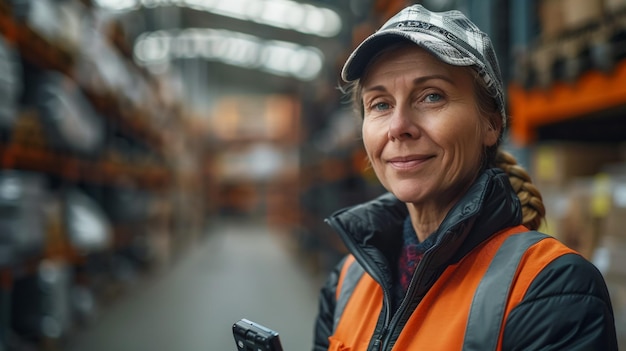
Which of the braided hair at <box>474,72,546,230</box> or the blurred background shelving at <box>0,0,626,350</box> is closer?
the braided hair at <box>474,72,546,230</box>

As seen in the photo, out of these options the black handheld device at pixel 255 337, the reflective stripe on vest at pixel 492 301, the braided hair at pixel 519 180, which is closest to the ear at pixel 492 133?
the braided hair at pixel 519 180

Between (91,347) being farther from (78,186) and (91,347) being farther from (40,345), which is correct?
(78,186)

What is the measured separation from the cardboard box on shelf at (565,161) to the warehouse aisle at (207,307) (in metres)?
1.90

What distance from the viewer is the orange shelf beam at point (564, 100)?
192 centimetres

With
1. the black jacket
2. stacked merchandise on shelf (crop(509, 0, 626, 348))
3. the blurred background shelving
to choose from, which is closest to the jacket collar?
the black jacket

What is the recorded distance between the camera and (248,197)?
18312 millimetres

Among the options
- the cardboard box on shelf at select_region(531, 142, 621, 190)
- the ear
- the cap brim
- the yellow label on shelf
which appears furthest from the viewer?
the cardboard box on shelf at select_region(531, 142, 621, 190)

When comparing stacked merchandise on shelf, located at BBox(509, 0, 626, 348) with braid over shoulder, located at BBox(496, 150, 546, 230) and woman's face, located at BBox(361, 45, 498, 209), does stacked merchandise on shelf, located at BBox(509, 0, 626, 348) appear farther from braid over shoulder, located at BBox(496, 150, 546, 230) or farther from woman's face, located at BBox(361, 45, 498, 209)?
woman's face, located at BBox(361, 45, 498, 209)

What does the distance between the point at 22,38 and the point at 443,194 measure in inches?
114

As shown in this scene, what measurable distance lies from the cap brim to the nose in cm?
12

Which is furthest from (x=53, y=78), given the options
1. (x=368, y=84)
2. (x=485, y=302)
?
(x=485, y=302)

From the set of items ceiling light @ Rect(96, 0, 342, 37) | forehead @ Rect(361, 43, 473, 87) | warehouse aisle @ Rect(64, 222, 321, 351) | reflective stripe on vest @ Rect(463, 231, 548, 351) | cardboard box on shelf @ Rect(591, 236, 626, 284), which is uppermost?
ceiling light @ Rect(96, 0, 342, 37)

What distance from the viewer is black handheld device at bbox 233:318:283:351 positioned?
92cm

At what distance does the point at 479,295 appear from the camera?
2.79 feet
